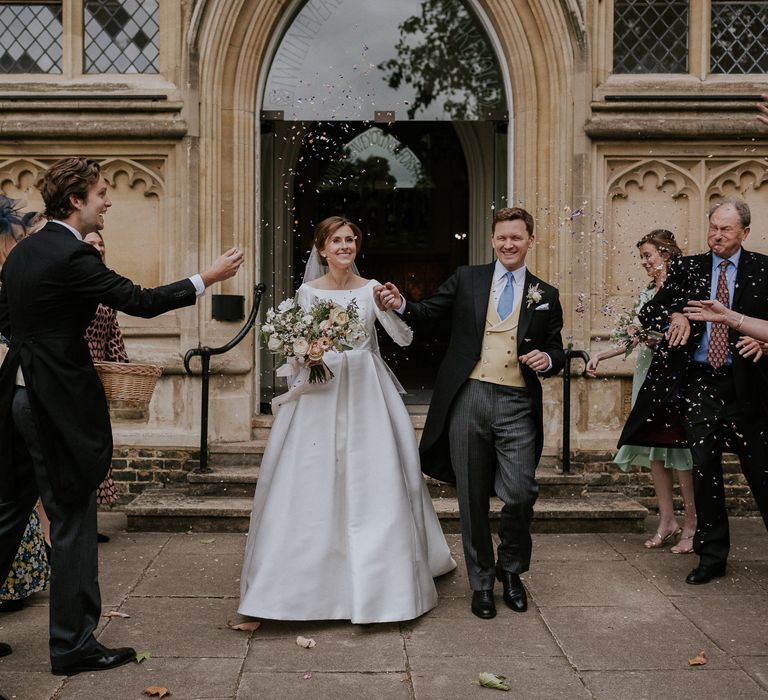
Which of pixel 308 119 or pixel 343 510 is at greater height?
pixel 308 119

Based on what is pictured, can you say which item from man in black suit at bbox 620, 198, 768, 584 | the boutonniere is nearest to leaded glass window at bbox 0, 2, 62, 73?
the boutonniere

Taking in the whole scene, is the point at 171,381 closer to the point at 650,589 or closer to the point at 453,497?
the point at 453,497

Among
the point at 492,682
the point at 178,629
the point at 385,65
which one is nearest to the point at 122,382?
the point at 178,629

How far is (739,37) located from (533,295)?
4.58 m

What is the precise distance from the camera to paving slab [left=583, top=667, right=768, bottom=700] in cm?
391

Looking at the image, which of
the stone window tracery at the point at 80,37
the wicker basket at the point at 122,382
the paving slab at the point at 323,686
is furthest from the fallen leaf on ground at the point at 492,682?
the stone window tracery at the point at 80,37

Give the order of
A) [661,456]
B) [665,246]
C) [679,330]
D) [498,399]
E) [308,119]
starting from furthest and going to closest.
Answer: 1. [308,119]
2. [661,456]
3. [665,246]
4. [679,330]
5. [498,399]

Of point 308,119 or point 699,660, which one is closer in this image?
point 699,660

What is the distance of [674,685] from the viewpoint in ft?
13.2

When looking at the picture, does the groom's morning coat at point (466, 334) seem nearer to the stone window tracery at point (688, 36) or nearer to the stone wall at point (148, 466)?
the stone wall at point (148, 466)

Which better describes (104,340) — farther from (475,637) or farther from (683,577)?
(683,577)

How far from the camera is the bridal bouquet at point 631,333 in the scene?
19.3 ft

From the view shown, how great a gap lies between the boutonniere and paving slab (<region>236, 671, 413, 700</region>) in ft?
6.73

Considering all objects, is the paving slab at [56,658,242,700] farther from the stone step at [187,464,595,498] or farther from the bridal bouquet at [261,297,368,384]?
the stone step at [187,464,595,498]
